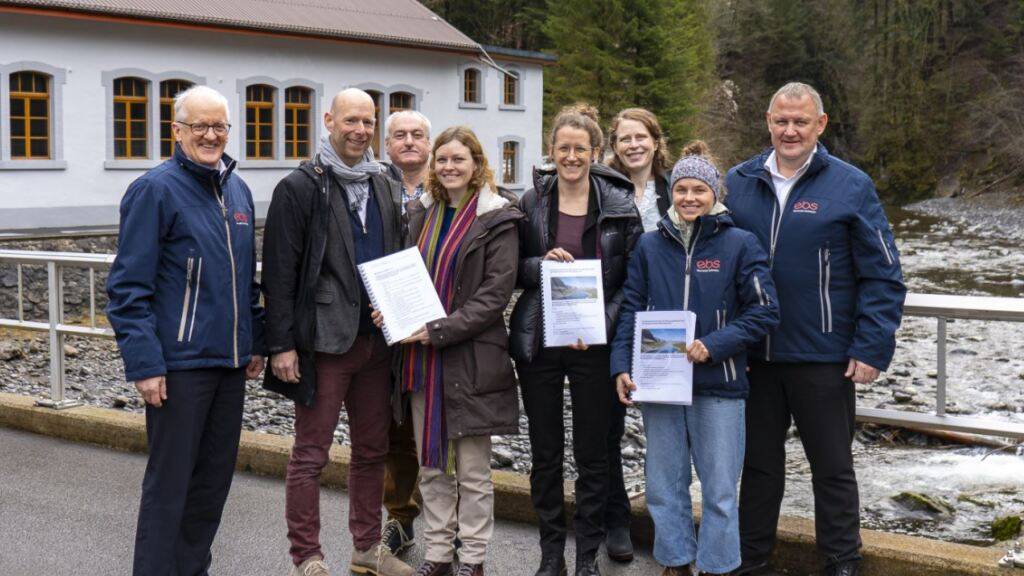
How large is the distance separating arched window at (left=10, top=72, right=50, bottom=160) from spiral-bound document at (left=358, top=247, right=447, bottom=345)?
2148 centimetres

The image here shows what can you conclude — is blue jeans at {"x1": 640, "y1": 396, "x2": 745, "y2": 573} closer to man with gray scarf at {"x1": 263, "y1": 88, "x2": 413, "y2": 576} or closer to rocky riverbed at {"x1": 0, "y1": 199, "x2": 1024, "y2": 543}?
man with gray scarf at {"x1": 263, "y1": 88, "x2": 413, "y2": 576}

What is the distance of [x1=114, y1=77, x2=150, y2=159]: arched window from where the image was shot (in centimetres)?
2584

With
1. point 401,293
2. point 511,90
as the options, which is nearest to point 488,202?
point 401,293

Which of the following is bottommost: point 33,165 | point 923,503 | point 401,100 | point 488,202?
point 923,503

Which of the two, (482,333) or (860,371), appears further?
(482,333)

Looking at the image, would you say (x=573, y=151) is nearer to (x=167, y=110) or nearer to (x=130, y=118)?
(x=130, y=118)

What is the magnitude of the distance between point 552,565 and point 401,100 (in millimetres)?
29266

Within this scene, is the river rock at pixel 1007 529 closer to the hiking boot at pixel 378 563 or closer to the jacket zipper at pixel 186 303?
the hiking boot at pixel 378 563

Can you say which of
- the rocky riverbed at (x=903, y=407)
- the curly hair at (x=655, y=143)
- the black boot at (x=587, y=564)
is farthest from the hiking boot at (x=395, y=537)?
the curly hair at (x=655, y=143)

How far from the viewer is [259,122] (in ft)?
96.1

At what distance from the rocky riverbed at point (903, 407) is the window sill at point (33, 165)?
397cm

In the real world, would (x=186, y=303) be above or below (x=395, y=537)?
above

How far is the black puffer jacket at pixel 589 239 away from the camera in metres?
4.83

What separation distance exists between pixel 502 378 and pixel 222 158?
147cm
